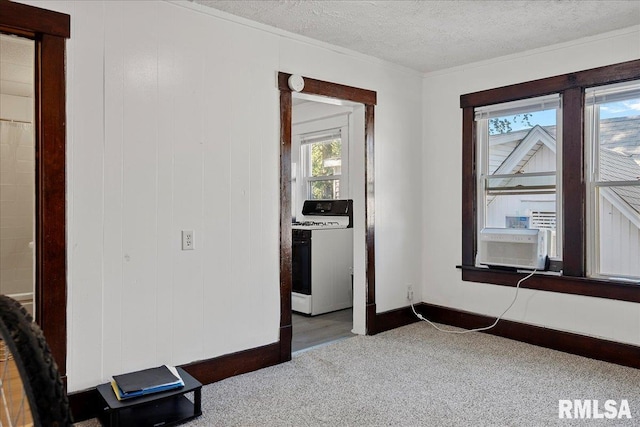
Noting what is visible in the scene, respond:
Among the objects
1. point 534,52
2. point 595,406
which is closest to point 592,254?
point 595,406

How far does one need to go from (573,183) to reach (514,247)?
68 centimetres

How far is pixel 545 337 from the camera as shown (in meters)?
3.57

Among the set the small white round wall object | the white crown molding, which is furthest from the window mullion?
the small white round wall object

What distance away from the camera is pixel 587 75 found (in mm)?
3365

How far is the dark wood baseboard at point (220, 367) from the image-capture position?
2352 mm

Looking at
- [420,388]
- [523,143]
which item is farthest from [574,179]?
[420,388]

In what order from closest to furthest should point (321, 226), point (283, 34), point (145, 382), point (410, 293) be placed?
point (145, 382), point (283, 34), point (410, 293), point (321, 226)

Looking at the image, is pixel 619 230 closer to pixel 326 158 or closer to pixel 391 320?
pixel 391 320

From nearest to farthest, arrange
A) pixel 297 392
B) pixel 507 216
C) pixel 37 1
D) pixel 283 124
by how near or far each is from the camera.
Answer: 1. pixel 37 1
2. pixel 297 392
3. pixel 283 124
4. pixel 507 216

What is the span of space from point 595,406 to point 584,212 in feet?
4.97

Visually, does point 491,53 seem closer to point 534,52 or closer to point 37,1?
point 534,52

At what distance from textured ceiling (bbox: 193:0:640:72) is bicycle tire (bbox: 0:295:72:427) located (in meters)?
2.63

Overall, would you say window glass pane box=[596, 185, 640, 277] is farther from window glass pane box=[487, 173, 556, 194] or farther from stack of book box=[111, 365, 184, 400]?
stack of book box=[111, 365, 184, 400]

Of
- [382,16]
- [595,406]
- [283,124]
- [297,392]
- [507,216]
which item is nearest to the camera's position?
[595,406]
